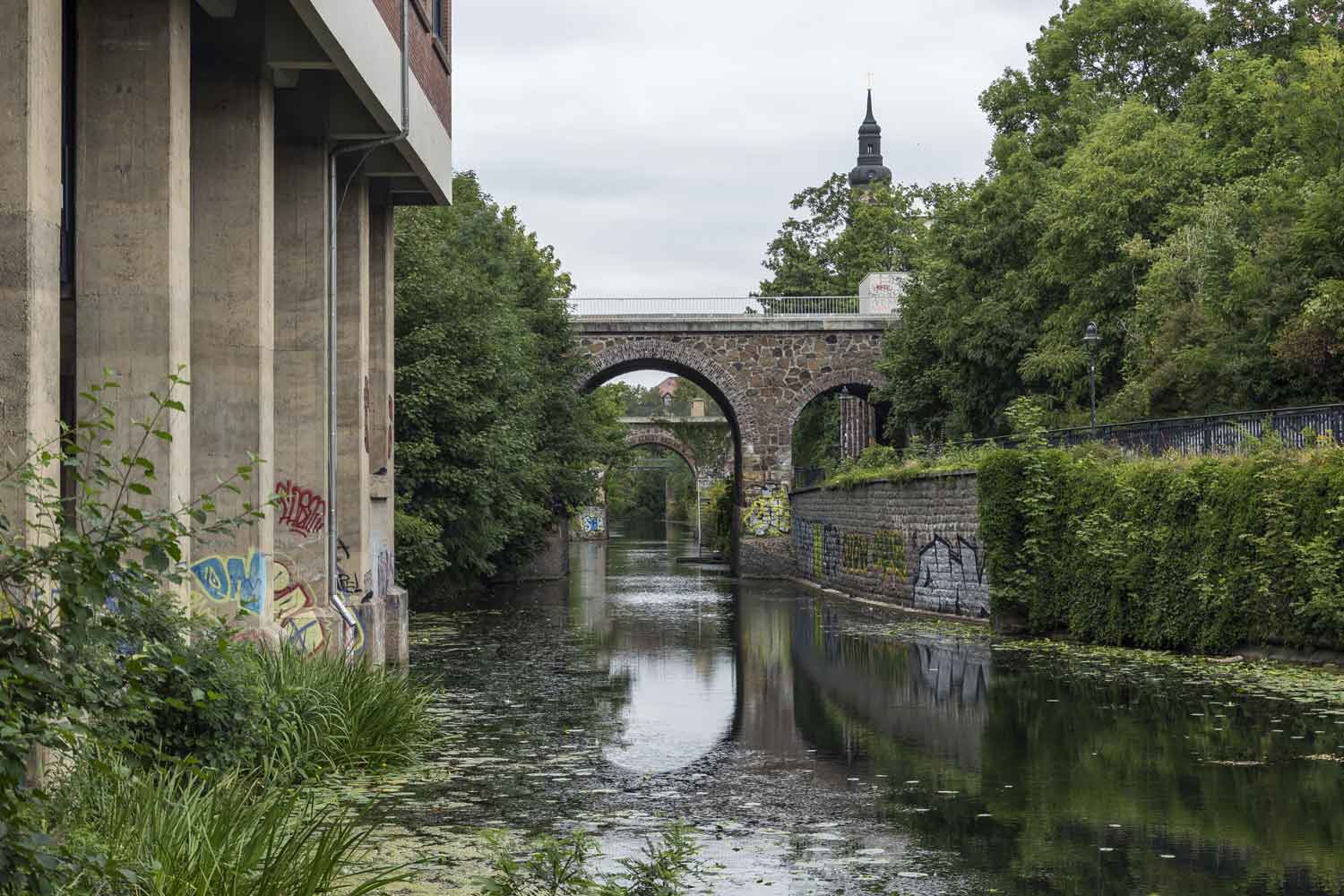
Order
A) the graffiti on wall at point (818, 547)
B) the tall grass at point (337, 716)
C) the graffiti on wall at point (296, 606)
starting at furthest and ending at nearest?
the graffiti on wall at point (818, 547) → the graffiti on wall at point (296, 606) → the tall grass at point (337, 716)

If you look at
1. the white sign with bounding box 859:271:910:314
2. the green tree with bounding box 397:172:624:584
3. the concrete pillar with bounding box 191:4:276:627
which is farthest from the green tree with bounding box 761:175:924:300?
the concrete pillar with bounding box 191:4:276:627

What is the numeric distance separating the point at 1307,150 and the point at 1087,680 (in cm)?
1546

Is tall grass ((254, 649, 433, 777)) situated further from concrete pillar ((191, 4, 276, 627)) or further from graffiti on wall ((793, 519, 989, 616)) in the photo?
graffiti on wall ((793, 519, 989, 616))

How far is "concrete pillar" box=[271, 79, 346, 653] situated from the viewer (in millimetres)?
14555

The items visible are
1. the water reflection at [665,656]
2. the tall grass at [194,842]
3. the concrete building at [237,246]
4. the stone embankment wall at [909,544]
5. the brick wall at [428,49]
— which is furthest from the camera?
the stone embankment wall at [909,544]

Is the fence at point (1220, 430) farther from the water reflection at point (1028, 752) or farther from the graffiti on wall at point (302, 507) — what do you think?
the graffiti on wall at point (302, 507)

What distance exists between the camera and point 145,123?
959cm

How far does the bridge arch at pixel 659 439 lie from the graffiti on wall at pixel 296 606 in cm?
6216

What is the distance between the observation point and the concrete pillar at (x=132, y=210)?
9.50 metres

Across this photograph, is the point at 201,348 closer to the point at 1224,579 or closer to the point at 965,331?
the point at 1224,579

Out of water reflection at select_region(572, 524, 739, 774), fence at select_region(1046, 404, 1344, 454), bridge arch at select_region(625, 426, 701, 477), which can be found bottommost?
water reflection at select_region(572, 524, 739, 774)

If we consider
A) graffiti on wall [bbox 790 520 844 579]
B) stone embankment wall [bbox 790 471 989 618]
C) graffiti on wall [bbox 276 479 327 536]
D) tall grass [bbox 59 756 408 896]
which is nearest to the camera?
tall grass [bbox 59 756 408 896]

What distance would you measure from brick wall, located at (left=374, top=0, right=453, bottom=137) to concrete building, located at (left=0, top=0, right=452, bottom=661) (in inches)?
2.3

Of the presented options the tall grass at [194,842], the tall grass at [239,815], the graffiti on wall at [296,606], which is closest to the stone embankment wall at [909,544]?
the graffiti on wall at [296,606]
